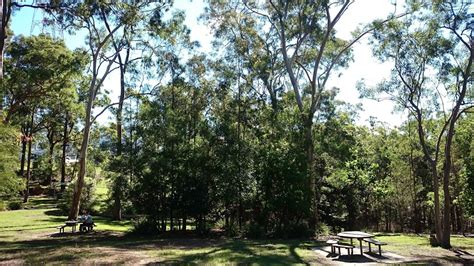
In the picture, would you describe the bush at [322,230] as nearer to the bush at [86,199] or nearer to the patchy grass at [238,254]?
the patchy grass at [238,254]

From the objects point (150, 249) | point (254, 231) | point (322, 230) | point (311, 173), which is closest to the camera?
point (150, 249)

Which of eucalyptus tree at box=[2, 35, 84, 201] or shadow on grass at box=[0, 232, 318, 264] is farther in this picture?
eucalyptus tree at box=[2, 35, 84, 201]

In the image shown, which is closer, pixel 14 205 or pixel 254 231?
pixel 254 231

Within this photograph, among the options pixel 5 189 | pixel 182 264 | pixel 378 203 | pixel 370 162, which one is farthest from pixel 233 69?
pixel 378 203

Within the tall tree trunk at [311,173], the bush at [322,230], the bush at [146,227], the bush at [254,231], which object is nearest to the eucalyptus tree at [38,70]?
the bush at [146,227]

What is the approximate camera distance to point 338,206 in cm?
3008

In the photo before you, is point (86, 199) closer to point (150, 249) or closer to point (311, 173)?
point (311, 173)

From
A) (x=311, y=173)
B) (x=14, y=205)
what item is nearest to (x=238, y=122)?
(x=311, y=173)

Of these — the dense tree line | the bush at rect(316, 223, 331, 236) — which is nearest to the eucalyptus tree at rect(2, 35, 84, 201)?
the dense tree line

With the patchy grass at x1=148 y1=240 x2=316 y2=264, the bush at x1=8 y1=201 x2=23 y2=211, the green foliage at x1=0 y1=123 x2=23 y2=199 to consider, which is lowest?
the patchy grass at x1=148 y1=240 x2=316 y2=264

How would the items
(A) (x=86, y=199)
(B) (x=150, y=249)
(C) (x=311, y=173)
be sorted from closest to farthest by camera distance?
(B) (x=150, y=249) → (C) (x=311, y=173) → (A) (x=86, y=199)

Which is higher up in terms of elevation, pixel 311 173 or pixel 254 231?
pixel 311 173

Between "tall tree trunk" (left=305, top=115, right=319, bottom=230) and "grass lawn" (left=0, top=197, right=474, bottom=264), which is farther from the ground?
"tall tree trunk" (left=305, top=115, right=319, bottom=230)

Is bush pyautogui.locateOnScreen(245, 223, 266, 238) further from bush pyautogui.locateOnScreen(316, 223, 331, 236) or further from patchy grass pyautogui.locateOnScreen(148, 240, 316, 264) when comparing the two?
bush pyautogui.locateOnScreen(316, 223, 331, 236)
